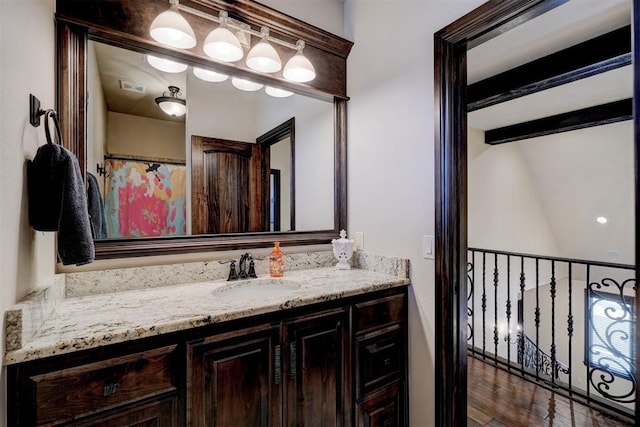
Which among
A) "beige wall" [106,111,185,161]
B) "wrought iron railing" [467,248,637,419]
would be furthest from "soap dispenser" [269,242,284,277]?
"wrought iron railing" [467,248,637,419]

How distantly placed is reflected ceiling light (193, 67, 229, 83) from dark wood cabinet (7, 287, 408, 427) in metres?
1.36

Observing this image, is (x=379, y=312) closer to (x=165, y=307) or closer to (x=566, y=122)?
(x=165, y=307)

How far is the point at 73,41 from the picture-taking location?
51.8 inches

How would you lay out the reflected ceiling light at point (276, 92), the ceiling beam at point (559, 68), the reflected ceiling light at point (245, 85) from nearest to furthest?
the reflected ceiling light at point (245, 85)
the reflected ceiling light at point (276, 92)
the ceiling beam at point (559, 68)

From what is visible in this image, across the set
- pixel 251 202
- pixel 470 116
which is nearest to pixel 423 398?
pixel 251 202

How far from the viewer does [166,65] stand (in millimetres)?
1594

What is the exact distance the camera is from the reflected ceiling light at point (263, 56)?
1.72 metres

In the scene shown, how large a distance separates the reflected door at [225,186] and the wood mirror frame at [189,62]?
8cm

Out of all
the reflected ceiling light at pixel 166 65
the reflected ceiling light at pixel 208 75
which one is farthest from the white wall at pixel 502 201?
the reflected ceiling light at pixel 166 65

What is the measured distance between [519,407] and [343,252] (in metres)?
1.65

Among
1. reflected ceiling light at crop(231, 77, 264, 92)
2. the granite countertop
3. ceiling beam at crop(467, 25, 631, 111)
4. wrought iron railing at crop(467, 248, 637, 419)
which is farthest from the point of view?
wrought iron railing at crop(467, 248, 637, 419)

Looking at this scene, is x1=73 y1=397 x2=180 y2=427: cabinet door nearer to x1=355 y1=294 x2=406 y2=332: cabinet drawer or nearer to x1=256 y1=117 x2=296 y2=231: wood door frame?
x1=355 y1=294 x2=406 y2=332: cabinet drawer

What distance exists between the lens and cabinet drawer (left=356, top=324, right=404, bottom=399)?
149cm

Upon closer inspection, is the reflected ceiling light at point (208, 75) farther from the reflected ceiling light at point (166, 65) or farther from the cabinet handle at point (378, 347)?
the cabinet handle at point (378, 347)
